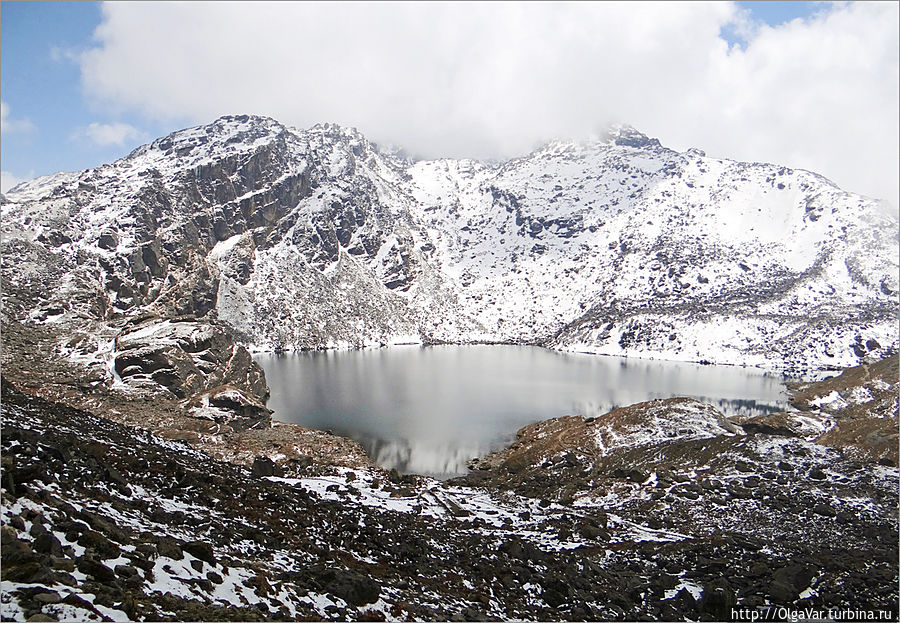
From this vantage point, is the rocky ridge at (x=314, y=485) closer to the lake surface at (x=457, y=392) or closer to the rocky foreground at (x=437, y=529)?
the rocky foreground at (x=437, y=529)

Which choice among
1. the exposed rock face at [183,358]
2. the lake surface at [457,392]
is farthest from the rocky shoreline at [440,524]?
the lake surface at [457,392]

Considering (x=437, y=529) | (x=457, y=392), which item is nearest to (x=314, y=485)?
A: (x=437, y=529)

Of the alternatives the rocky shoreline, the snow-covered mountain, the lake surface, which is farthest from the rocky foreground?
the snow-covered mountain

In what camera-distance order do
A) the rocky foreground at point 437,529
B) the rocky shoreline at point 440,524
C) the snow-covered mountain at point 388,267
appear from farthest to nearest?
the snow-covered mountain at point 388,267 → the rocky shoreline at point 440,524 → the rocky foreground at point 437,529

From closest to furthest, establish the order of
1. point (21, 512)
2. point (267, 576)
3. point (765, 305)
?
1. point (21, 512)
2. point (267, 576)
3. point (765, 305)

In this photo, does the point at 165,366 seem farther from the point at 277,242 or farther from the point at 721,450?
the point at 277,242

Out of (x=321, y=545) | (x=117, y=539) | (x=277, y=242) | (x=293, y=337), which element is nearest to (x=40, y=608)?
(x=117, y=539)

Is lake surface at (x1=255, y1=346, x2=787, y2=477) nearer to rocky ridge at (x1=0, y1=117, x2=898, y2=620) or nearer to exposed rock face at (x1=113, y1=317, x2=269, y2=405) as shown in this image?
rocky ridge at (x1=0, y1=117, x2=898, y2=620)
